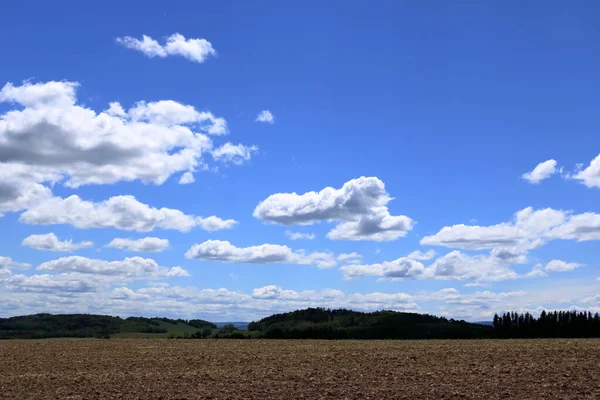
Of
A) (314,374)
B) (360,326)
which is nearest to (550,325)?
(360,326)

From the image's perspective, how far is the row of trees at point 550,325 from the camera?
9994 cm

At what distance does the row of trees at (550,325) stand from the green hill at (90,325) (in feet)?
193

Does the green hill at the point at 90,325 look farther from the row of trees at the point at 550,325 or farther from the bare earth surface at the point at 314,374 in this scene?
the bare earth surface at the point at 314,374

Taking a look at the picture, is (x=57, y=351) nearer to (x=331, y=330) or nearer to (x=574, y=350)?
(x=574, y=350)

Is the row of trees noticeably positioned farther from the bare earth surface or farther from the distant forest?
the bare earth surface

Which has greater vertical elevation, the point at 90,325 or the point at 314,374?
the point at 90,325

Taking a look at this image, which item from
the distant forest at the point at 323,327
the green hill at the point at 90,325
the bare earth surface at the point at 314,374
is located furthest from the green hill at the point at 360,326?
the bare earth surface at the point at 314,374

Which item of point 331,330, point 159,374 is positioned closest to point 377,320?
point 331,330

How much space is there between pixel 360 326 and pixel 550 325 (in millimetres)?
31250

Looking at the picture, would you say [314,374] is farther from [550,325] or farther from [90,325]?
[90,325]

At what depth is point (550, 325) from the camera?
108438mm

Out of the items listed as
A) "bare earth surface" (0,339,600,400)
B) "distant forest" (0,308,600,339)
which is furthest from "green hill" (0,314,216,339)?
"bare earth surface" (0,339,600,400)

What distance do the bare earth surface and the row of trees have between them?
5868cm

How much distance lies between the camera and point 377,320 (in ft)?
409
